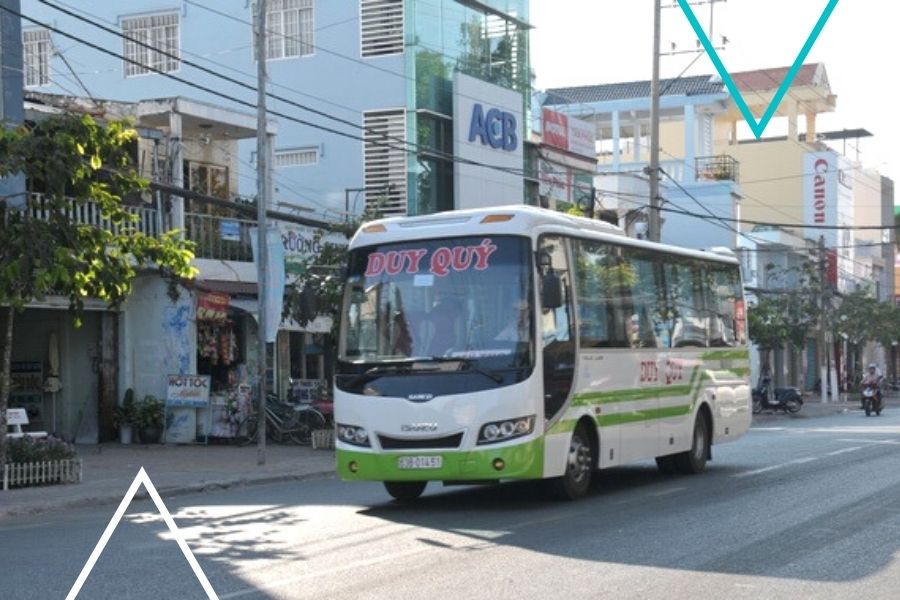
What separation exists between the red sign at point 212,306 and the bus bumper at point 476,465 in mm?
14088

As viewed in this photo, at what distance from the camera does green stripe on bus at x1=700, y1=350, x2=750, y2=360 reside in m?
19.0

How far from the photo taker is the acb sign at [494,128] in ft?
123

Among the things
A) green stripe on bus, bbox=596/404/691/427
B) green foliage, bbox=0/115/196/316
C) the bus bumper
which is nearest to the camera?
the bus bumper

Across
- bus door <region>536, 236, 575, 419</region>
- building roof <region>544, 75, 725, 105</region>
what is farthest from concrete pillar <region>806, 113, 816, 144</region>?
bus door <region>536, 236, 575, 419</region>

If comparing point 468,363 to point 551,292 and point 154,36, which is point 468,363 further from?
point 154,36

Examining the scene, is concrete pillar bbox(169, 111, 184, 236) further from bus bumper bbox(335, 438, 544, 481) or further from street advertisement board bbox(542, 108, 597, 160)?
street advertisement board bbox(542, 108, 597, 160)

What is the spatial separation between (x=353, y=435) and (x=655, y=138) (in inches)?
847

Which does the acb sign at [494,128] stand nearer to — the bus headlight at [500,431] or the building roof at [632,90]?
the building roof at [632,90]

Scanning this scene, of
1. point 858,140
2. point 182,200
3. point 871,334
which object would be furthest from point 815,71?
point 182,200

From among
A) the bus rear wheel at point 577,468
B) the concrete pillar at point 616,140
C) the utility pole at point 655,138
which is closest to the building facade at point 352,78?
the utility pole at point 655,138

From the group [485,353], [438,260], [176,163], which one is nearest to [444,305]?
[438,260]

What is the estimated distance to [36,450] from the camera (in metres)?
18.5

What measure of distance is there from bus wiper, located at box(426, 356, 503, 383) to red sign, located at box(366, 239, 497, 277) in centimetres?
94

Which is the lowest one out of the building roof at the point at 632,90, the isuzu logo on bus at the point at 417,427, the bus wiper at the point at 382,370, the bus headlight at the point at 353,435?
the bus headlight at the point at 353,435
